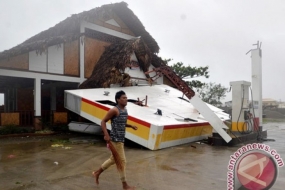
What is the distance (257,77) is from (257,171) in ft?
29.7

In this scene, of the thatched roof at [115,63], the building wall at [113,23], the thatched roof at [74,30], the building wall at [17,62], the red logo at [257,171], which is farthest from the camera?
the building wall at [113,23]

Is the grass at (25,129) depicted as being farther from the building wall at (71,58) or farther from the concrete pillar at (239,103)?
the concrete pillar at (239,103)

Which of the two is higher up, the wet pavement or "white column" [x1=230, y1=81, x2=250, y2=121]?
"white column" [x1=230, y1=81, x2=250, y2=121]

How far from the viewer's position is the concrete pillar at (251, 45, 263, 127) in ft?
36.7

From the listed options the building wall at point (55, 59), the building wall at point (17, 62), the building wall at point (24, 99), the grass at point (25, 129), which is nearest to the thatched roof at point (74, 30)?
the building wall at point (17, 62)

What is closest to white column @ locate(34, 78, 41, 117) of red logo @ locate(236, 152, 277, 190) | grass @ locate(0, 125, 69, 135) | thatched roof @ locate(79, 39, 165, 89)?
grass @ locate(0, 125, 69, 135)

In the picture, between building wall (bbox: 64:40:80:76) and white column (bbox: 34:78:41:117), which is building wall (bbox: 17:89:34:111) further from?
white column (bbox: 34:78:41:117)

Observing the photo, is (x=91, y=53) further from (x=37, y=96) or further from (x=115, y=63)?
(x=37, y=96)

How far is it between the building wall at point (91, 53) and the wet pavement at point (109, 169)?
6529mm

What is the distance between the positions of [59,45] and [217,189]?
34.6 feet

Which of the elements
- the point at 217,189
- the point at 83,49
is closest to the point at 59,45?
the point at 83,49

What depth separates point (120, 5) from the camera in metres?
16.4

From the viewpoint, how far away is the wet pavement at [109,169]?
4.69 meters

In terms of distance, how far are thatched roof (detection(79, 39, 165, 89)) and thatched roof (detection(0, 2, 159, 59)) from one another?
6.80ft
